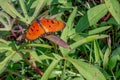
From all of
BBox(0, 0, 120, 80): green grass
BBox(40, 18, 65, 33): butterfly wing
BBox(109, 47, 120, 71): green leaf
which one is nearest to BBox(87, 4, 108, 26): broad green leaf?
BBox(0, 0, 120, 80): green grass

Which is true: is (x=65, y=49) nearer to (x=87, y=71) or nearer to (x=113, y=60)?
(x=87, y=71)

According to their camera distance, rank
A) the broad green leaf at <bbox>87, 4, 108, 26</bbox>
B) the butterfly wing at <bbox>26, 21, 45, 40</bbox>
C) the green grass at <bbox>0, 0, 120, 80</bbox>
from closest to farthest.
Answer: the butterfly wing at <bbox>26, 21, 45, 40</bbox>
the green grass at <bbox>0, 0, 120, 80</bbox>
the broad green leaf at <bbox>87, 4, 108, 26</bbox>

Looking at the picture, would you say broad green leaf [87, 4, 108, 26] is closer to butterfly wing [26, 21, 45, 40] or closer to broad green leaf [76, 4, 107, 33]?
broad green leaf [76, 4, 107, 33]

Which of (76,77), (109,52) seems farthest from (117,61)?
(76,77)

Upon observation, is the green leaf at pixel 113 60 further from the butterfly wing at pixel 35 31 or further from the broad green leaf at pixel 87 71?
the butterfly wing at pixel 35 31

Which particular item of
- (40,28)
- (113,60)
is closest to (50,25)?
(40,28)

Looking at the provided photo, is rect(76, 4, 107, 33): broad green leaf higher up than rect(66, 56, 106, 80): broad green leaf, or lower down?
higher up

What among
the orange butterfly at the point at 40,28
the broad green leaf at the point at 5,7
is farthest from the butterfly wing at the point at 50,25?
the broad green leaf at the point at 5,7

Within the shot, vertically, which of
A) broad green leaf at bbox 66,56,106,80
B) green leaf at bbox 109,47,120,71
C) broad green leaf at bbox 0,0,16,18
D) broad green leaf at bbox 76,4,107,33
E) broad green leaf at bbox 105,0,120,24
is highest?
broad green leaf at bbox 0,0,16,18

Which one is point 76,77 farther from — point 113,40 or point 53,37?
point 53,37
